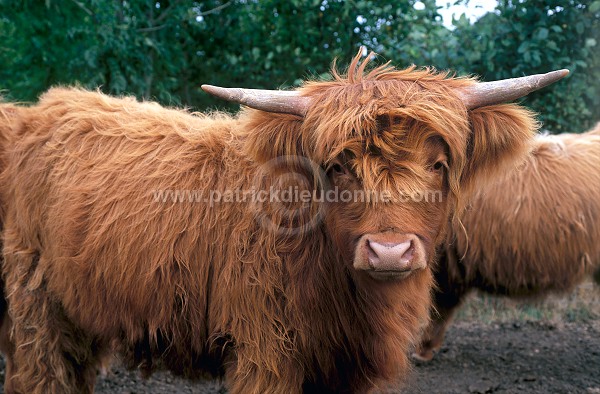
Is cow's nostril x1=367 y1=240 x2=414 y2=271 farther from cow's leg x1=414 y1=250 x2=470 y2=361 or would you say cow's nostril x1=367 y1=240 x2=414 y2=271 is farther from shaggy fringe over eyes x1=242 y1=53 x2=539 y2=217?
cow's leg x1=414 y1=250 x2=470 y2=361

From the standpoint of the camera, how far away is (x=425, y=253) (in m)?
2.33

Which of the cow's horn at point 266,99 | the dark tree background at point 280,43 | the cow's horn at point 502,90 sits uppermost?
the dark tree background at point 280,43

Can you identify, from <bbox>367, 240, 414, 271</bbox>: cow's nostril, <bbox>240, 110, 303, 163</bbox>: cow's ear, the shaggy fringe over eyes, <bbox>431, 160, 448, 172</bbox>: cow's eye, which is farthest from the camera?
<bbox>240, 110, 303, 163</bbox>: cow's ear

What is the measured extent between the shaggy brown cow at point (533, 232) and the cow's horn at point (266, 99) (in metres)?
2.42

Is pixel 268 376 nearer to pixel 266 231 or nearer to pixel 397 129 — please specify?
pixel 266 231

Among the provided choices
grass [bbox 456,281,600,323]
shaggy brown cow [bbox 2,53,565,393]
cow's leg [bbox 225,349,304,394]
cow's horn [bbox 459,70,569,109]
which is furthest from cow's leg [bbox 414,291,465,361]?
cow's horn [bbox 459,70,569,109]

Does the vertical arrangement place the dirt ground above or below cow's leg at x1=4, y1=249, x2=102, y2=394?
below

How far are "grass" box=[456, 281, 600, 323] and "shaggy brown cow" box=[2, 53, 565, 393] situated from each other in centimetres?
419

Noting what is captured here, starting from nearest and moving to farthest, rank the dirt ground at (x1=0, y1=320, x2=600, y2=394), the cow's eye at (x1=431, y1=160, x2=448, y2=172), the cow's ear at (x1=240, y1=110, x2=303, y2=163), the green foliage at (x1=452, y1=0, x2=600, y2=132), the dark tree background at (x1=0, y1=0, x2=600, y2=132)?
the cow's eye at (x1=431, y1=160, x2=448, y2=172) → the cow's ear at (x1=240, y1=110, x2=303, y2=163) → the dirt ground at (x1=0, y1=320, x2=600, y2=394) → the dark tree background at (x1=0, y1=0, x2=600, y2=132) → the green foliage at (x1=452, y1=0, x2=600, y2=132)

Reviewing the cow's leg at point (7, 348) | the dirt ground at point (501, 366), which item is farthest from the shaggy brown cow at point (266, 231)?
the dirt ground at point (501, 366)

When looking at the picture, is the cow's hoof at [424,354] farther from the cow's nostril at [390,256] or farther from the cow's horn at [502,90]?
the cow's nostril at [390,256]

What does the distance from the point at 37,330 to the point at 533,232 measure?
333cm

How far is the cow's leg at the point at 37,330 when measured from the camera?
3188 mm

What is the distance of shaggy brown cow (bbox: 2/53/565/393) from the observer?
236 cm
